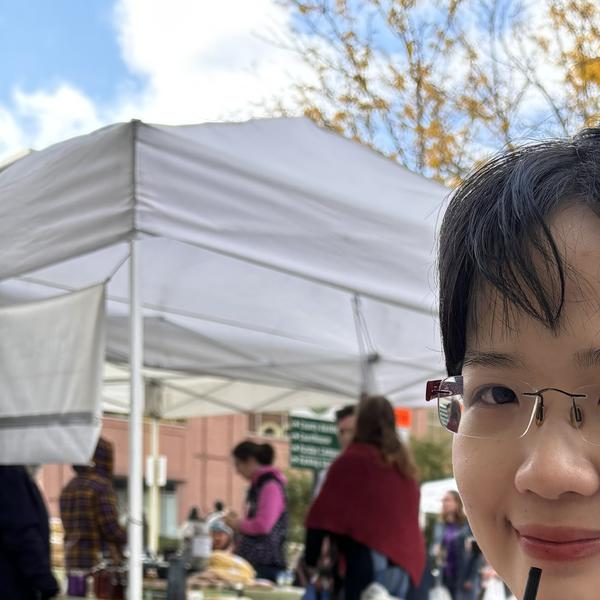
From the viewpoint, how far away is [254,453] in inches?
301

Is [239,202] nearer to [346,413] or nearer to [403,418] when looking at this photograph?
[346,413]

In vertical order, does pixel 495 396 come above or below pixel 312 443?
below

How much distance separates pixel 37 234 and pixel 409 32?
7834mm

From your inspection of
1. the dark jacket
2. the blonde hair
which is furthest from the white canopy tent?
the dark jacket

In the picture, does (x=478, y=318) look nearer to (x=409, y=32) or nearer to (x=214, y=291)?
(x=214, y=291)

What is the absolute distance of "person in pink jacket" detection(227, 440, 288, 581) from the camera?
7188 millimetres

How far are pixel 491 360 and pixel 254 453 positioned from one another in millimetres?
6833

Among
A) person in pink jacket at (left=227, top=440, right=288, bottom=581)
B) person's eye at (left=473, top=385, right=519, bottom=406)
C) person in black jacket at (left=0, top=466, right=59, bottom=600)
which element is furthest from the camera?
person in pink jacket at (left=227, top=440, right=288, bottom=581)

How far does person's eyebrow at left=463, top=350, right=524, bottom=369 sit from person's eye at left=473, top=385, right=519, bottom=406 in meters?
0.02

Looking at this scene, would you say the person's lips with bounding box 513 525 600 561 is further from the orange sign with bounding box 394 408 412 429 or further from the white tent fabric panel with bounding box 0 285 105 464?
the orange sign with bounding box 394 408 412 429

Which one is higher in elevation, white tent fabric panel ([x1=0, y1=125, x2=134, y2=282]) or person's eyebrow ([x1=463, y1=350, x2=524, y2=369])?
white tent fabric panel ([x1=0, y1=125, x2=134, y2=282])

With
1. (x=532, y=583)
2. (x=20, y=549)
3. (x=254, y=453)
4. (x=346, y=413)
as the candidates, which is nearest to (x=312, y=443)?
(x=254, y=453)

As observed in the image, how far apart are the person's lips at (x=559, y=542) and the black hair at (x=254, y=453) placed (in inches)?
269

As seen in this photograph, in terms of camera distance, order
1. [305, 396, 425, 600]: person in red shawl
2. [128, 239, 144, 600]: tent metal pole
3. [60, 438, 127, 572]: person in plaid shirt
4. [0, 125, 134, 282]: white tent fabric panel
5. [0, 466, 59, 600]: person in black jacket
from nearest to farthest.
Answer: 1. [0, 125, 134, 282]: white tent fabric panel
2. [128, 239, 144, 600]: tent metal pole
3. [0, 466, 59, 600]: person in black jacket
4. [305, 396, 425, 600]: person in red shawl
5. [60, 438, 127, 572]: person in plaid shirt
